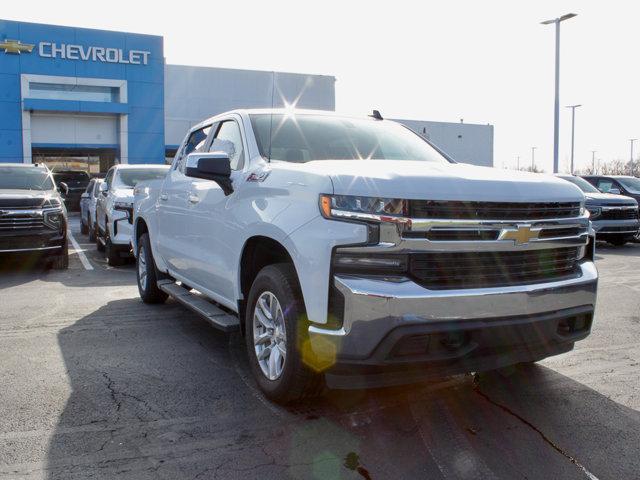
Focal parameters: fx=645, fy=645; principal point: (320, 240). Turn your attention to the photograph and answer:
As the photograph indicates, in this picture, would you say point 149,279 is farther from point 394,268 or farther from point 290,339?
point 394,268

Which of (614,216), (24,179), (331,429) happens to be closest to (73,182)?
(24,179)

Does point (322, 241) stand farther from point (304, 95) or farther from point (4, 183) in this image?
point (304, 95)

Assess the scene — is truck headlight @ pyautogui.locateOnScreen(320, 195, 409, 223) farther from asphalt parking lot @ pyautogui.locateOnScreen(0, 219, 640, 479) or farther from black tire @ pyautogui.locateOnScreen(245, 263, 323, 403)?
asphalt parking lot @ pyautogui.locateOnScreen(0, 219, 640, 479)

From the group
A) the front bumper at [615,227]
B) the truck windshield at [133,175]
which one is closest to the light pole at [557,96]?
the front bumper at [615,227]

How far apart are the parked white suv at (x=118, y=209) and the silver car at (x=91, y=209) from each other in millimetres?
1930

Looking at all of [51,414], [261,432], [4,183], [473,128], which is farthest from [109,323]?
[473,128]

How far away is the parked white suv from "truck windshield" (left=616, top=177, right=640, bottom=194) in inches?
457

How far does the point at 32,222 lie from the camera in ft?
32.5

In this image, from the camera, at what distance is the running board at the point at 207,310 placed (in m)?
4.67

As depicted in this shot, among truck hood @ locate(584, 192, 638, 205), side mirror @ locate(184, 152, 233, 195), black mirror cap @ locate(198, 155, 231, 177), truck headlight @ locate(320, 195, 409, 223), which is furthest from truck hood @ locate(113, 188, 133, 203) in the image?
truck hood @ locate(584, 192, 638, 205)

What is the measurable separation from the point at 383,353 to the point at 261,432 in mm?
889

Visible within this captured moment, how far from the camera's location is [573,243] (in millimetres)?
3975

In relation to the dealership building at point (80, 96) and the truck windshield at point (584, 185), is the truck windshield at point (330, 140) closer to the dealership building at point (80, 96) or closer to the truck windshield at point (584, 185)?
the truck windshield at point (584, 185)

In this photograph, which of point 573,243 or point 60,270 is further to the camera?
point 60,270
